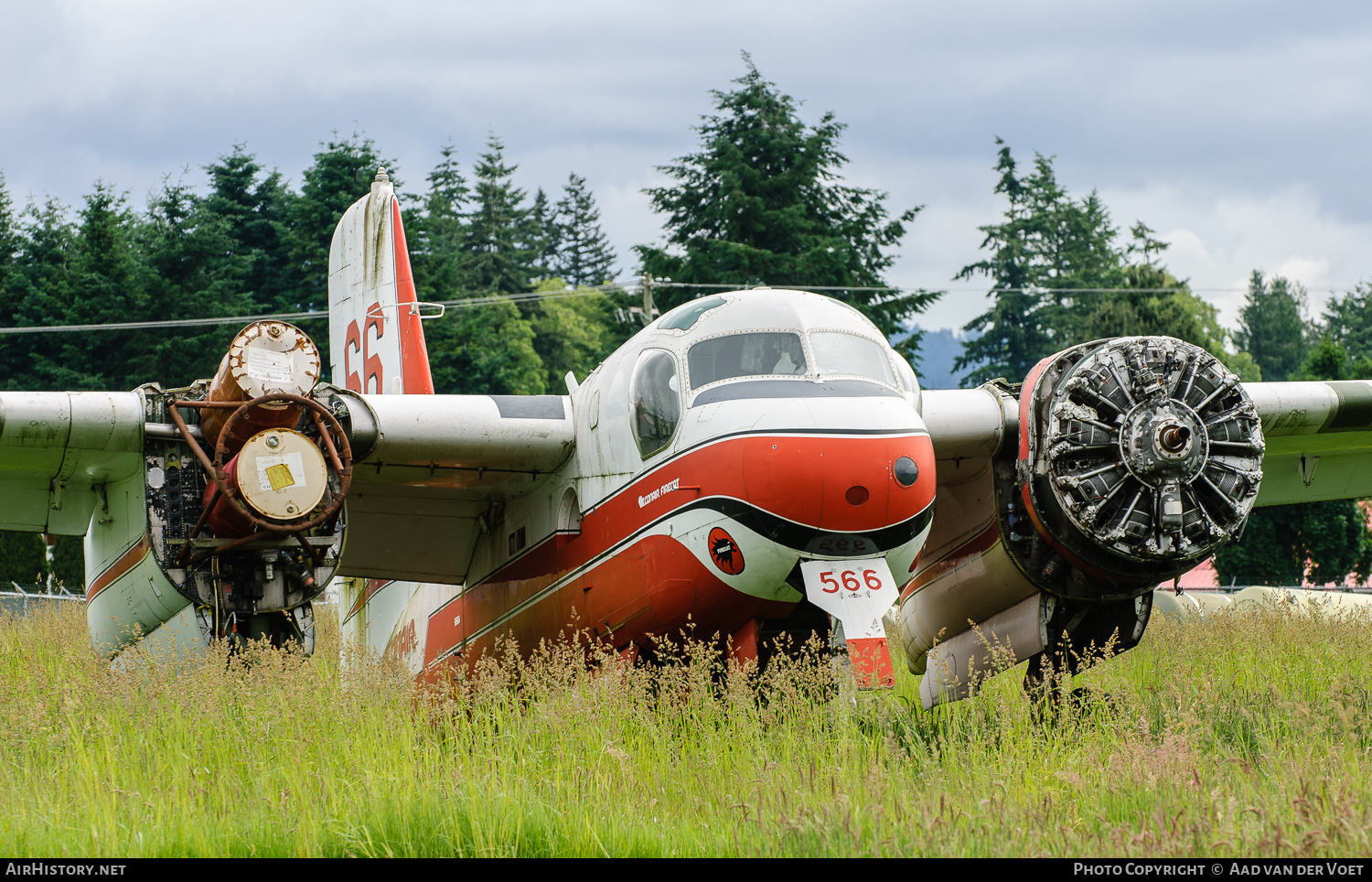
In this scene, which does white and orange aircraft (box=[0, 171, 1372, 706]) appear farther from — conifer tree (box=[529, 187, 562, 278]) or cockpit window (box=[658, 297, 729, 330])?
conifer tree (box=[529, 187, 562, 278])

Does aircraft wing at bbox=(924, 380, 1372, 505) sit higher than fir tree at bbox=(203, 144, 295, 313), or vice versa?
fir tree at bbox=(203, 144, 295, 313)

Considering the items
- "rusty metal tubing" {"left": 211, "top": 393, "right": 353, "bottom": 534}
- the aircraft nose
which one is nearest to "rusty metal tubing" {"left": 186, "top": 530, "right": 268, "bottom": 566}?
"rusty metal tubing" {"left": 211, "top": 393, "right": 353, "bottom": 534}

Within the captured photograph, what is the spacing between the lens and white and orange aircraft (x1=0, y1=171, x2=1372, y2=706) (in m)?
7.70

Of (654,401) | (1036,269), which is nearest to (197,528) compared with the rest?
(654,401)

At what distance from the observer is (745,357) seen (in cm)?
823

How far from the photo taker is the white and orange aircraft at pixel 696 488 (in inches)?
303

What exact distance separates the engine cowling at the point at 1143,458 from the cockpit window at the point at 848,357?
5.42ft

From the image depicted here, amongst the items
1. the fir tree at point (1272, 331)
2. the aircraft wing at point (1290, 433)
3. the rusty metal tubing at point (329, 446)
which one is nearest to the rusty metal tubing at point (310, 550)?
the rusty metal tubing at point (329, 446)

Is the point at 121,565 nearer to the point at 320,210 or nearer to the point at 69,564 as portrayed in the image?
the point at 69,564

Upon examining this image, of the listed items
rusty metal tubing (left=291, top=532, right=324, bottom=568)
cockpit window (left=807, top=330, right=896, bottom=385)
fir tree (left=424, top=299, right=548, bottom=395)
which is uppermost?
fir tree (left=424, top=299, right=548, bottom=395)

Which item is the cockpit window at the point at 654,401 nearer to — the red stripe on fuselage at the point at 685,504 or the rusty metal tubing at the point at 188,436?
the red stripe on fuselage at the point at 685,504

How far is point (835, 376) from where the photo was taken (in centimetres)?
803

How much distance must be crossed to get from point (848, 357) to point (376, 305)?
717 centimetres

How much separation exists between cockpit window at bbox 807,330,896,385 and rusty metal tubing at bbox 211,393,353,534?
322cm
